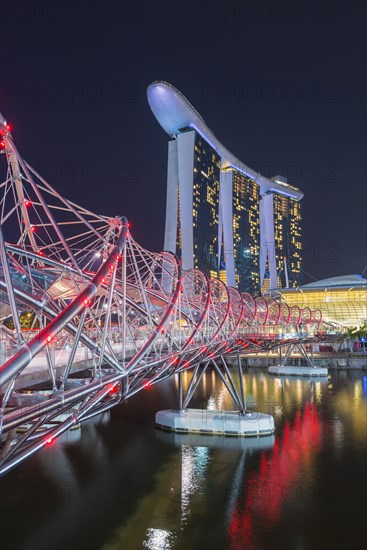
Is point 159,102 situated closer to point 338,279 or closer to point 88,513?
point 338,279

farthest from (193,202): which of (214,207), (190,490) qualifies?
(190,490)

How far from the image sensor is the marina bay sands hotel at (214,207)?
9494cm

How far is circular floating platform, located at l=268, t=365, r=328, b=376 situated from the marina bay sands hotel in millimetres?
33256

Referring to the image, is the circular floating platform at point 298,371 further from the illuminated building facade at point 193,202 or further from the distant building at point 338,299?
the distant building at point 338,299

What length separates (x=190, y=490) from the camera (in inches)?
803

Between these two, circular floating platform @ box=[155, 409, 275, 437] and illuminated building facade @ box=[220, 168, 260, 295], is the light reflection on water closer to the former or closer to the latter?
circular floating platform @ box=[155, 409, 275, 437]

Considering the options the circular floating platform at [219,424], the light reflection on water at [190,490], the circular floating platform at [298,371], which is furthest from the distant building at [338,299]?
the circular floating platform at [219,424]

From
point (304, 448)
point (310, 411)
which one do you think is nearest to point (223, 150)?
point (310, 411)

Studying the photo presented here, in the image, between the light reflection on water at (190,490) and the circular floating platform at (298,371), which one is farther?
the circular floating platform at (298,371)

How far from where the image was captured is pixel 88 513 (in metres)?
18.2

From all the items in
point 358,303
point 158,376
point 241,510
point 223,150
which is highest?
point 223,150

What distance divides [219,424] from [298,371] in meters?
31.3

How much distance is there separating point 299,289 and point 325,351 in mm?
29677

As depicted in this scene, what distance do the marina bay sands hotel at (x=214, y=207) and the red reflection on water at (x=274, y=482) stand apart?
6179 cm
